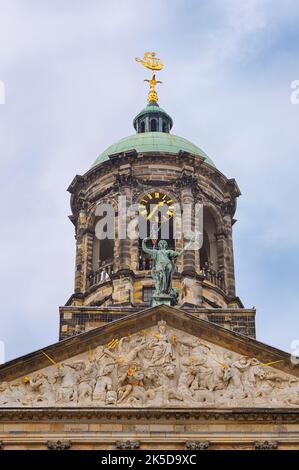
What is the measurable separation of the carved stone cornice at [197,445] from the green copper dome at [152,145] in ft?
37.0

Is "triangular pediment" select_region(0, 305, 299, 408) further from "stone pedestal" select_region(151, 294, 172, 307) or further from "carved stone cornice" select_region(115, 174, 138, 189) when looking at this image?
"carved stone cornice" select_region(115, 174, 138, 189)

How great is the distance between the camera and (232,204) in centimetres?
3086

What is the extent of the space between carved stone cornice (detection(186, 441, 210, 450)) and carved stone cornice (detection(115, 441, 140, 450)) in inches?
46.5

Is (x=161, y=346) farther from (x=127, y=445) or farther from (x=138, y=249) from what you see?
(x=138, y=249)

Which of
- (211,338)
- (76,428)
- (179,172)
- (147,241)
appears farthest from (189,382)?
(179,172)

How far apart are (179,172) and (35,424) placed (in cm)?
1072

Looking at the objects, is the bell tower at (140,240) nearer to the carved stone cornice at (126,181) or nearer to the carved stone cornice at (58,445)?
the carved stone cornice at (126,181)

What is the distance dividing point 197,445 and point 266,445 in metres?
1.61

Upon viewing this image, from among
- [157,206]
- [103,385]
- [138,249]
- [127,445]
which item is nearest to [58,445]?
[127,445]

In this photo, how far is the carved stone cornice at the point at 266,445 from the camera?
2194 centimetres

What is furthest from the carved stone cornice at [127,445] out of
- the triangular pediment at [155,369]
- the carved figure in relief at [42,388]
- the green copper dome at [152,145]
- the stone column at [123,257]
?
the green copper dome at [152,145]

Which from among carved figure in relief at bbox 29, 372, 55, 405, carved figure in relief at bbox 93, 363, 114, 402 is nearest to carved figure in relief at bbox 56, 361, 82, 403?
carved figure in relief at bbox 29, 372, 55, 405

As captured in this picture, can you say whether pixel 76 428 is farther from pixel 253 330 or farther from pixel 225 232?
pixel 225 232

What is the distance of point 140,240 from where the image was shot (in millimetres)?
28750
